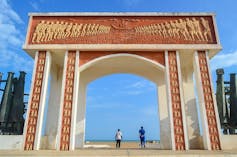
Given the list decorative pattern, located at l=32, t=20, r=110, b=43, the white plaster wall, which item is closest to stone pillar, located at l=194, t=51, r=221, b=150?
decorative pattern, located at l=32, t=20, r=110, b=43

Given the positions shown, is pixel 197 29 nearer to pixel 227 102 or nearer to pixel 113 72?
pixel 227 102

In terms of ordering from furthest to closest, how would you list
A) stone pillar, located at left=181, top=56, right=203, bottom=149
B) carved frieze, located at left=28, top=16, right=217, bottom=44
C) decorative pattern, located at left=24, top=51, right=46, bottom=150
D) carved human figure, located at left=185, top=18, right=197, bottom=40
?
1. stone pillar, located at left=181, top=56, right=203, bottom=149
2. carved human figure, located at left=185, top=18, right=197, bottom=40
3. carved frieze, located at left=28, top=16, right=217, bottom=44
4. decorative pattern, located at left=24, top=51, right=46, bottom=150

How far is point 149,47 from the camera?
33.6ft

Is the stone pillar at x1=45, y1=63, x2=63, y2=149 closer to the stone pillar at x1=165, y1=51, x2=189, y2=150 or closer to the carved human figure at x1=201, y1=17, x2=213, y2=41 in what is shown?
the stone pillar at x1=165, y1=51, x2=189, y2=150

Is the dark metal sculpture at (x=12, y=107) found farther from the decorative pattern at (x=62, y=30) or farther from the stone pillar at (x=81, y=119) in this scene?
the stone pillar at (x=81, y=119)


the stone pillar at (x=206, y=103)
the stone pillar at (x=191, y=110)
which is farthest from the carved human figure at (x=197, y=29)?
the stone pillar at (x=191, y=110)

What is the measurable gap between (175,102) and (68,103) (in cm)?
493

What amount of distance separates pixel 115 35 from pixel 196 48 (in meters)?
4.09

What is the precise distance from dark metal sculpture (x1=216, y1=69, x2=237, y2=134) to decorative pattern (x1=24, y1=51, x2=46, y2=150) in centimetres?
909

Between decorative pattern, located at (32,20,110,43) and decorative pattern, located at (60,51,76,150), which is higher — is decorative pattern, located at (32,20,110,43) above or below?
above

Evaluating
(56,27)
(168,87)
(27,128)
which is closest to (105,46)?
(56,27)

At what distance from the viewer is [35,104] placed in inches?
375

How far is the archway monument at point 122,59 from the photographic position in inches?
364

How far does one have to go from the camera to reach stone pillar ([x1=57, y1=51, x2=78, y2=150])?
9.00 m
